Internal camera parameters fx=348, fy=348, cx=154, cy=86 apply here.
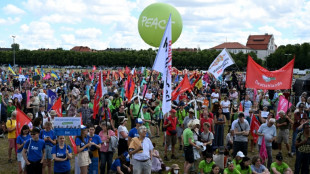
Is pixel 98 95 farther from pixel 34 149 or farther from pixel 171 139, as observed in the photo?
pixel 34 149

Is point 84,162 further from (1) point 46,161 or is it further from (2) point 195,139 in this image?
(2) point 195,139

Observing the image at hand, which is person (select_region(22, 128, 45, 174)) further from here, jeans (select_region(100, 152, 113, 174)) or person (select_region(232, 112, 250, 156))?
person (select_region(232, 112, 250, 156))

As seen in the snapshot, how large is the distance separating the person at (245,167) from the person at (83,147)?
3.18 metres

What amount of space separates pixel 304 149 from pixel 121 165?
4.32m

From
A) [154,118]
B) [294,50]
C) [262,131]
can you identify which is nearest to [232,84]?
[154,118]

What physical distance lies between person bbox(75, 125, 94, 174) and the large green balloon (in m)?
8.17

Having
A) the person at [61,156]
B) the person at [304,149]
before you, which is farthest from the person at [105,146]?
the person at [304,149]

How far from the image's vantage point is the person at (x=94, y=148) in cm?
745

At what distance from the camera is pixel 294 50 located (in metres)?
80.1

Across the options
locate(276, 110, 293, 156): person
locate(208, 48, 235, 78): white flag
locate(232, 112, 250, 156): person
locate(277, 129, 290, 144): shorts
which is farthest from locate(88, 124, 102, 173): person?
locate(208, 48, 235, 78): white flag

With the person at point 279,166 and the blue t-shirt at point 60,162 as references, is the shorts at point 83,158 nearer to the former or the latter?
the blue t-shirt at point 60,162

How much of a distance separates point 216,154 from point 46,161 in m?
3.97

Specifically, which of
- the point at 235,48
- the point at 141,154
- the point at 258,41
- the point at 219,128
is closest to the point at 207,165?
the point at 141,154

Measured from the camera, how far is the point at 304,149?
8.23 meters
